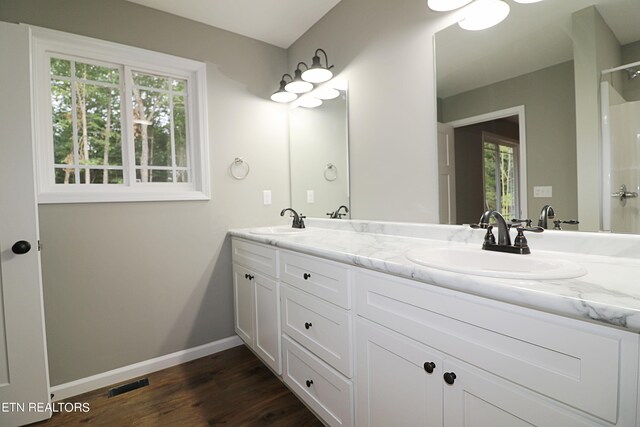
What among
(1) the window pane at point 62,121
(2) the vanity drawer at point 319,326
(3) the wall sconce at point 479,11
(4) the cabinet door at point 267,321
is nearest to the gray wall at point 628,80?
(3) the wall sconce at point 479,11

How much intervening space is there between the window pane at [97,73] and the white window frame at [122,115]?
40mm

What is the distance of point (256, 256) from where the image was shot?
1.91m

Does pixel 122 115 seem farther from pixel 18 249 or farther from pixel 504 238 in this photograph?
pixel 504 238

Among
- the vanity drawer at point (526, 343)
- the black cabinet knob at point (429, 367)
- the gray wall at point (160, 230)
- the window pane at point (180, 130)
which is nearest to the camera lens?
the vanity drawer at point (526, 343)

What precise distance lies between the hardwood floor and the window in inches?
53.5

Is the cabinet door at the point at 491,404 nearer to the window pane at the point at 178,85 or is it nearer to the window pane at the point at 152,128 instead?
the window pane at the point at 152,128

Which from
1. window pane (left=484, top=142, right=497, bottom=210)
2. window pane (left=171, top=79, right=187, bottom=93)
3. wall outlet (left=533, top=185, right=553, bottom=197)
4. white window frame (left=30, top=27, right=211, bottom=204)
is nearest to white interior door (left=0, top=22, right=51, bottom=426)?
white window frame (left=30, top=27, right=211, bottom=204)

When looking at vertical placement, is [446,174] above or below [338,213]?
above

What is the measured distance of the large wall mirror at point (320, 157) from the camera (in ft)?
7.00

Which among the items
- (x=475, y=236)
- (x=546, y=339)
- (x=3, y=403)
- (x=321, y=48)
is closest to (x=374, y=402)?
(x=546, y=339)

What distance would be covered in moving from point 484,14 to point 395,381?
4.99 ft

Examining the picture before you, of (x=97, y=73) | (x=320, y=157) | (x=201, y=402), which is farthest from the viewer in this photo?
(x=320, y=157)

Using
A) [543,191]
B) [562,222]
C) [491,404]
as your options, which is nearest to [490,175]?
[543,191]

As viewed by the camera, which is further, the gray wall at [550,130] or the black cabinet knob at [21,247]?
the black cabinet knob at [21,247]
